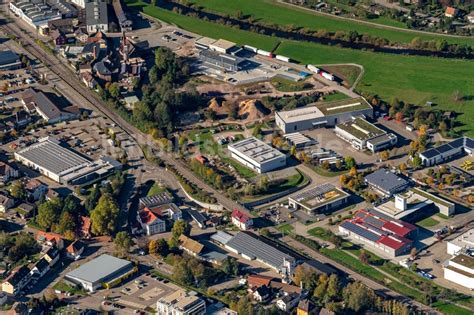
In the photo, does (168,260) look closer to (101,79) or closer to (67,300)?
(67,300)

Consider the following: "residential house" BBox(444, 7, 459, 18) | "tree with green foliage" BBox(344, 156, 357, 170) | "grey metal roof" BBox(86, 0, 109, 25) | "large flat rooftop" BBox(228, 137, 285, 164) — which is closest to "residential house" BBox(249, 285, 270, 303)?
"large flat rooftop" BBox(228, 137, 285, 164)

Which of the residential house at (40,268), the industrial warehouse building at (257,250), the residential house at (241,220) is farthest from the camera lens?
the residential house at (241,220)

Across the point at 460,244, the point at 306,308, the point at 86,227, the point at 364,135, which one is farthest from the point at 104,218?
the point at 460,244

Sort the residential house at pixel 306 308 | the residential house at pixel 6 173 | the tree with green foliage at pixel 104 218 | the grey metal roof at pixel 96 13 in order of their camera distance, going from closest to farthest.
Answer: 1. the residential house at pixel 306 308
2. the tree with green foliage at pixel 104 218
3. the residential house at pixel 6 173
4. the grey metal roof at pixel 96 13

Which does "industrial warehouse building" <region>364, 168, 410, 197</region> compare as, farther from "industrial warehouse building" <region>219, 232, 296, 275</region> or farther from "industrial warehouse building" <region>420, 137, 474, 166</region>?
"industrial warehouse building" <region>219, 232, 296, 275</region>

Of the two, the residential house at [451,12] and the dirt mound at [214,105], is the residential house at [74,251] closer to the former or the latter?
the dirt mound at [214,105]

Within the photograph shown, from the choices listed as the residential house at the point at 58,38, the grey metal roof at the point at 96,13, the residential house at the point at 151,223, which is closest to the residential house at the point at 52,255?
the residential house at the point at 151,223
